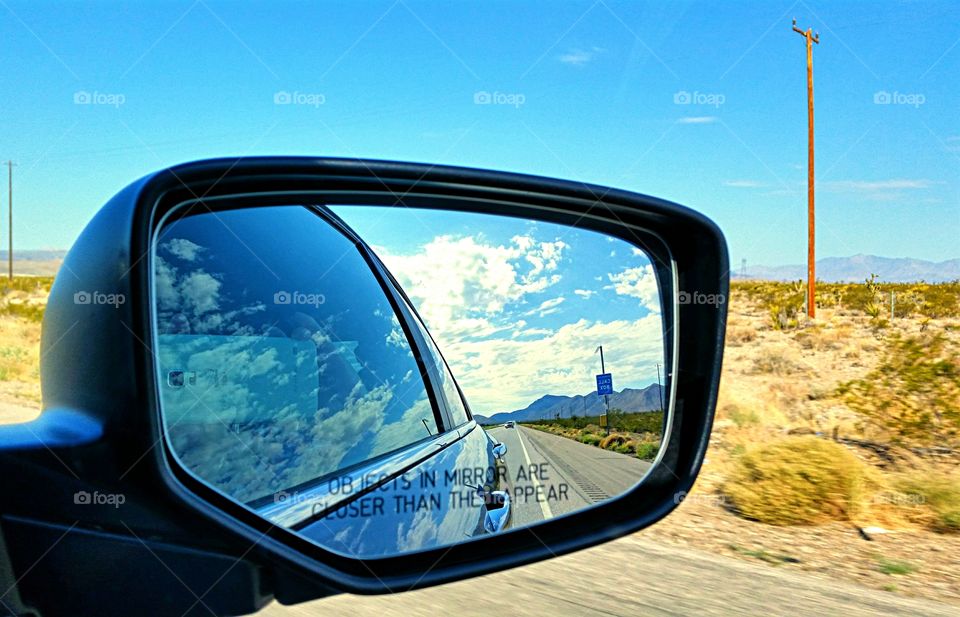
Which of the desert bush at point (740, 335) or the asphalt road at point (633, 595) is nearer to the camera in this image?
the asphalt road at point (633, 595)

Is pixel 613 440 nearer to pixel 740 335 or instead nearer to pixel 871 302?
pixel 740 335

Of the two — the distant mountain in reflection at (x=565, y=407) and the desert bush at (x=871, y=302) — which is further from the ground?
the desert bush at (x=871, y=302)

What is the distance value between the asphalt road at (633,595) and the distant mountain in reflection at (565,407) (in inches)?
76.7

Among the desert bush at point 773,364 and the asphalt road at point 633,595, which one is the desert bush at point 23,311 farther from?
the asphalt road at point 633,595

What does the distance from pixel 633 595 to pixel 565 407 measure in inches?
110

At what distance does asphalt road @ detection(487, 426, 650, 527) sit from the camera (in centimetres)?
204

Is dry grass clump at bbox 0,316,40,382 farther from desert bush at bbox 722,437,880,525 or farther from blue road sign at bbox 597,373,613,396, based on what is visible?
blue road sign at bbox 597,373,613,396

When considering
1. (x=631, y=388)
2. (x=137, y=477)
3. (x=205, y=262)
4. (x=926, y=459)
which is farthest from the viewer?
(x=926, y=459)

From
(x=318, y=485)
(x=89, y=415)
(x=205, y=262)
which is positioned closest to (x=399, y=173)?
(x=205, y=262)

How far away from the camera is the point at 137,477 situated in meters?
1.37

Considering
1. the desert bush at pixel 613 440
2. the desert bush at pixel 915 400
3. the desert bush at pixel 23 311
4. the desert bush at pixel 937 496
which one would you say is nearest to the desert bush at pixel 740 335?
the desert bush at pixel 915 400

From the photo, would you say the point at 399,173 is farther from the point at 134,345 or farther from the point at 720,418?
the point at 720,418

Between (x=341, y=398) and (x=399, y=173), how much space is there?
631 millimetres

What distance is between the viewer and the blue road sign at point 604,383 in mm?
2254
